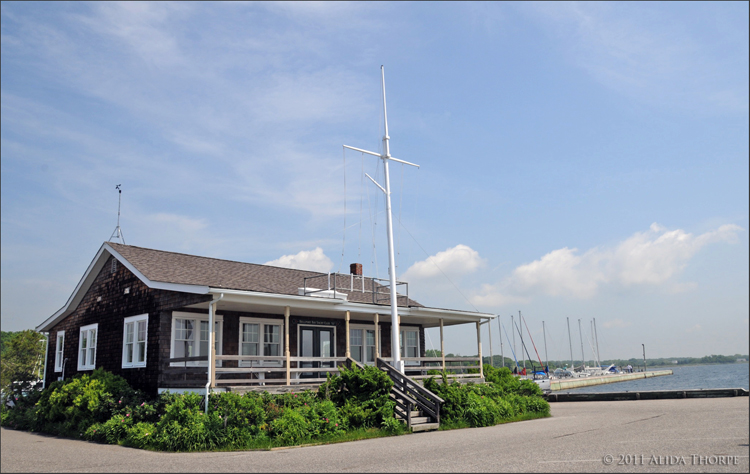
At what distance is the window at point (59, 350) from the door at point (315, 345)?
35.3 feet

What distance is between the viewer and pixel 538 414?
2128cm

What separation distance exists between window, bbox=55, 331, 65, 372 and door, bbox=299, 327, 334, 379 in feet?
35.3

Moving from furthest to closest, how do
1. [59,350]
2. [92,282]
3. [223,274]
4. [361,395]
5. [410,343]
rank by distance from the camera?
[410,343] < [59,350] < [92,282] < [223,274] < [361,395]

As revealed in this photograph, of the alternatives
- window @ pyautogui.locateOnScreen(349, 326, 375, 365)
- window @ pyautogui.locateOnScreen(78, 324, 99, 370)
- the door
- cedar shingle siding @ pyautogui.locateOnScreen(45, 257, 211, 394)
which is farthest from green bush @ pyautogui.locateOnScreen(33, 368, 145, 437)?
window @ pyautogui.locateOnScreen(349, 326, 375, 365)

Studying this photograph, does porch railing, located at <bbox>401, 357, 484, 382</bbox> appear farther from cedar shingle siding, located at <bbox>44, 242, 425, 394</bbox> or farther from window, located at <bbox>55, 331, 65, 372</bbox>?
window, located at <bbox>55, 331, 65, 372</bbox>

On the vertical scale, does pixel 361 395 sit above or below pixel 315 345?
below

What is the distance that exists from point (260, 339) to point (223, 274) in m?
3.38

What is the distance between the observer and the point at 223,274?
22703 mm

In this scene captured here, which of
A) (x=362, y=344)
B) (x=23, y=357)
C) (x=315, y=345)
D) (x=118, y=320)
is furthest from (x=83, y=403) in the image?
(x=23, y=357)

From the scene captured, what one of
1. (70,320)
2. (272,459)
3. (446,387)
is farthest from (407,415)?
(70,320)

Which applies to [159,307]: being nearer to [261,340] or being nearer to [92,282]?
[261,340]

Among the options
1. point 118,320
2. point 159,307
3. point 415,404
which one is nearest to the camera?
point 415,404

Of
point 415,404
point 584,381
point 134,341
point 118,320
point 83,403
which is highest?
point 118,320

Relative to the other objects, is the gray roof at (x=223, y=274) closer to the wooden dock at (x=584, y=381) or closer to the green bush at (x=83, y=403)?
the green bush at (x=83, y=403)
